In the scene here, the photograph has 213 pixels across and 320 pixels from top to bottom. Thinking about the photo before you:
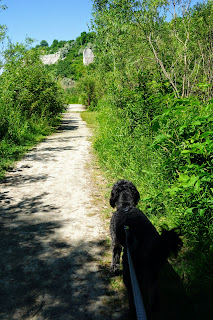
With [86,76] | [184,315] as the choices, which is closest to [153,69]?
[184,315]

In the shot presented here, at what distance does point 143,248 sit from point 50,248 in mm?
1713

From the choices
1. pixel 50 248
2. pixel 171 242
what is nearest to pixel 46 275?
pixel 50 248

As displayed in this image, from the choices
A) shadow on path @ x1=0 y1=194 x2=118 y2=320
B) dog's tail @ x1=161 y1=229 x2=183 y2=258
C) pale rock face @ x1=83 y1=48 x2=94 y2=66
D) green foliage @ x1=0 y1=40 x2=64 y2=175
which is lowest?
shadow on path @ x1=0 y1=194 x2=118 y2=320

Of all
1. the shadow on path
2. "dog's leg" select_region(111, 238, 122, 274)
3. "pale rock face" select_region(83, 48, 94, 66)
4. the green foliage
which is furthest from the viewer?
"pale rock face" select_region(83, 48, 94, 66)

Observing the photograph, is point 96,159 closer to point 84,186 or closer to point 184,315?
point 84,186

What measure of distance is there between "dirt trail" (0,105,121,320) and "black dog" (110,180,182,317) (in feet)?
1.31

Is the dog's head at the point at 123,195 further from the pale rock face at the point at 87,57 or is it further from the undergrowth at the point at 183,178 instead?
the pale rock face at the point at 87,57

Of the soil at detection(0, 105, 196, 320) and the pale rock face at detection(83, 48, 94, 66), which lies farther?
the pale rock face at detection(83, 48, 94, 66)

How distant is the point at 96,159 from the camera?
28.7ft

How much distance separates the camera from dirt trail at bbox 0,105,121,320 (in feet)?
8.43

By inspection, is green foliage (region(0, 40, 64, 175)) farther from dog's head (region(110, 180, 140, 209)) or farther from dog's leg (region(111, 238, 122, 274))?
dog's leg (region(111, 238, 122, 274))

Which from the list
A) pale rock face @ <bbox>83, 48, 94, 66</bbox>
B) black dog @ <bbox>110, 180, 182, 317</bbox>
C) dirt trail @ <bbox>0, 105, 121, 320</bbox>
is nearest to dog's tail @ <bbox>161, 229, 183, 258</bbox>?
black dog @ <bbox>110, 180, 182, 317</bbox>

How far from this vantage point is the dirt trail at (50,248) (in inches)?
101

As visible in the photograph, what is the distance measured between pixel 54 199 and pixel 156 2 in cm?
515
